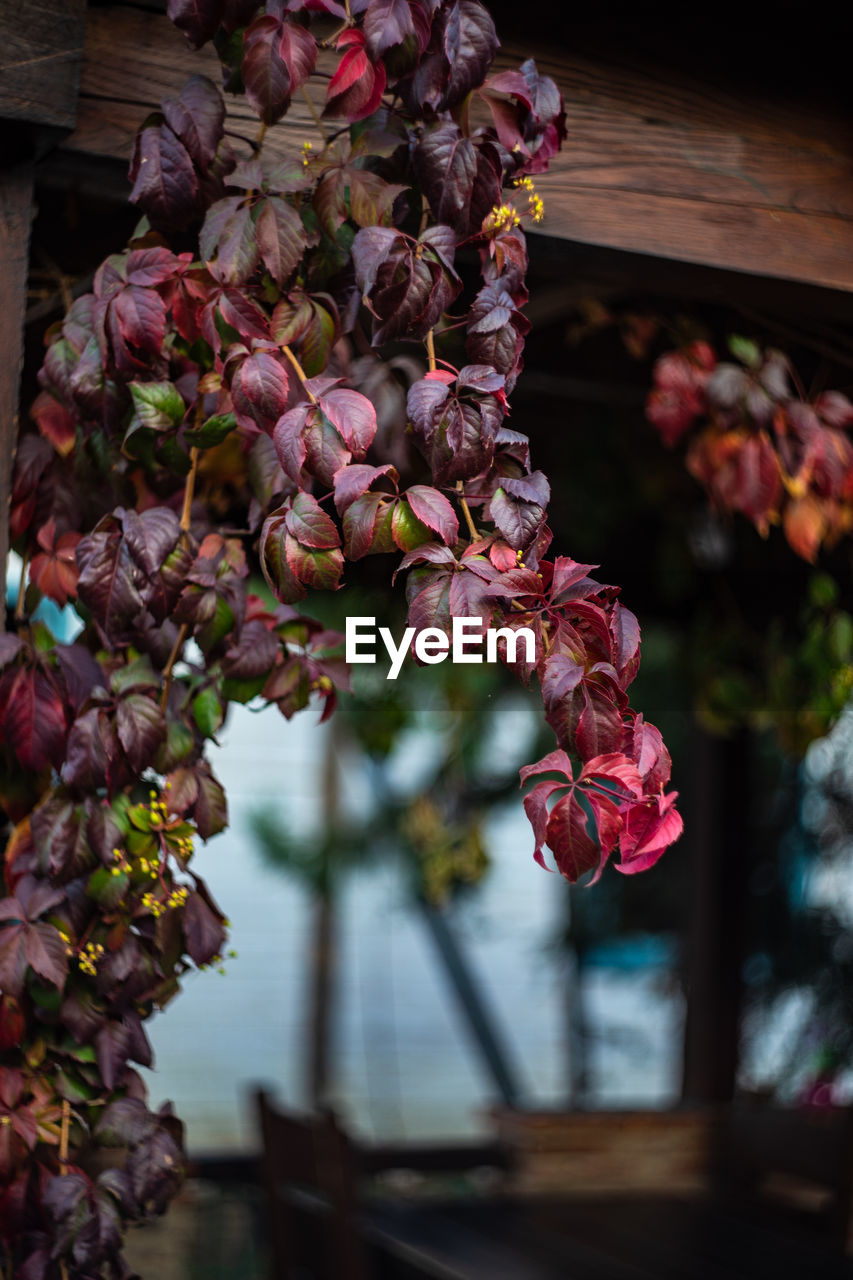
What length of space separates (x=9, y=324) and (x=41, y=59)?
8.8 inches

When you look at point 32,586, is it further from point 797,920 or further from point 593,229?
point 797,920

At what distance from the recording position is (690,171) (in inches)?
54.9

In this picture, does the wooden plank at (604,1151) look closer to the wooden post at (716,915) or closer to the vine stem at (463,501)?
the wooden post at (716,915)

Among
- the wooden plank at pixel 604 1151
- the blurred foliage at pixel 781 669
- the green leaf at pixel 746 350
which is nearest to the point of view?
the green leaf at pixel 746 350

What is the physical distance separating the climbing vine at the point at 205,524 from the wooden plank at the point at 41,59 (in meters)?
0.10

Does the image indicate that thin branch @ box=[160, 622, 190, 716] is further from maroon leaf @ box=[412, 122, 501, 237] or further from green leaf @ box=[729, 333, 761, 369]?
green leaf @ box=[729, 333, 761, 369]

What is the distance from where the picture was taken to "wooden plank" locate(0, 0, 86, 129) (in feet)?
3.61

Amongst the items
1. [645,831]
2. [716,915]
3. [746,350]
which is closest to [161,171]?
[645,831]

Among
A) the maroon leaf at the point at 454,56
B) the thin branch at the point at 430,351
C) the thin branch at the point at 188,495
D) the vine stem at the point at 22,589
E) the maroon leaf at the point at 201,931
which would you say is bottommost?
the maroon leaf at the point at 201,931

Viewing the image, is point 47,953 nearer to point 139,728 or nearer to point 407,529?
point 139,728

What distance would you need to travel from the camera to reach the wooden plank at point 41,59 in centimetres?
110

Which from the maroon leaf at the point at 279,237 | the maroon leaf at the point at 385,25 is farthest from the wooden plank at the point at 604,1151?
the maroon leaf at the point at 385,25

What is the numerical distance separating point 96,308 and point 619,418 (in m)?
1.77

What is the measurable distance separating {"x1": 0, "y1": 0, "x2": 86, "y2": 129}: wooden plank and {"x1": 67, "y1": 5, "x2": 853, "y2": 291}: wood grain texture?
0.13 metres
